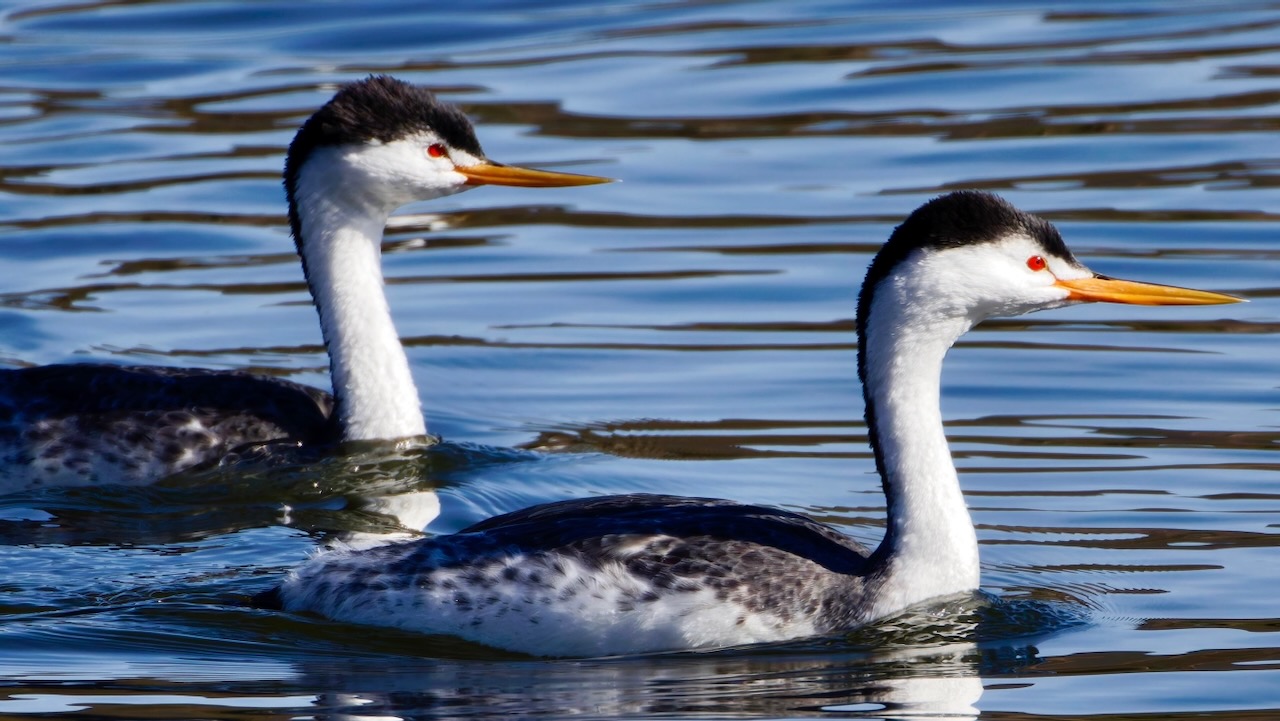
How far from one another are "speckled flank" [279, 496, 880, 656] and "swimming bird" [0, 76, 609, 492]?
8.20ft

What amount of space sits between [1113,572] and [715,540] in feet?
5.62

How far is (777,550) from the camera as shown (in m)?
7.81

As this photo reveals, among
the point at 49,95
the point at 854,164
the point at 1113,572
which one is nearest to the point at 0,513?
the point at 1113,572

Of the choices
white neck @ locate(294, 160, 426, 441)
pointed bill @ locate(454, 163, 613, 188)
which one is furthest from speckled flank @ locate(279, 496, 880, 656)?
pointed bill @ locate(454, 163, 613, 188)

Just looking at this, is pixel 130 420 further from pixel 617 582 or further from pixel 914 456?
pixel 914 456

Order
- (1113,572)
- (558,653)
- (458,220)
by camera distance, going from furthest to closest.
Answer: (458,220) → (1113,572) → (558,653)

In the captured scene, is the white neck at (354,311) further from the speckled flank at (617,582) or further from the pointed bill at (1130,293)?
the pointed bill at (1130,293)

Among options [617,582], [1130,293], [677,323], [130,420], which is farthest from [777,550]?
[677,323]

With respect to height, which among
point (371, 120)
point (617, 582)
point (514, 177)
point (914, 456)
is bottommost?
point (617, 582)

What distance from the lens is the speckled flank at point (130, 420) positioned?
1032cm

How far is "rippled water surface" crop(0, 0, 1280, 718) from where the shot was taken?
7.54 m

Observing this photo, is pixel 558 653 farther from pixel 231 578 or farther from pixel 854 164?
pixel 854 164

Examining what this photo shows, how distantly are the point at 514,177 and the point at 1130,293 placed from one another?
3738 mm

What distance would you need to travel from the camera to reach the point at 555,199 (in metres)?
16.1
